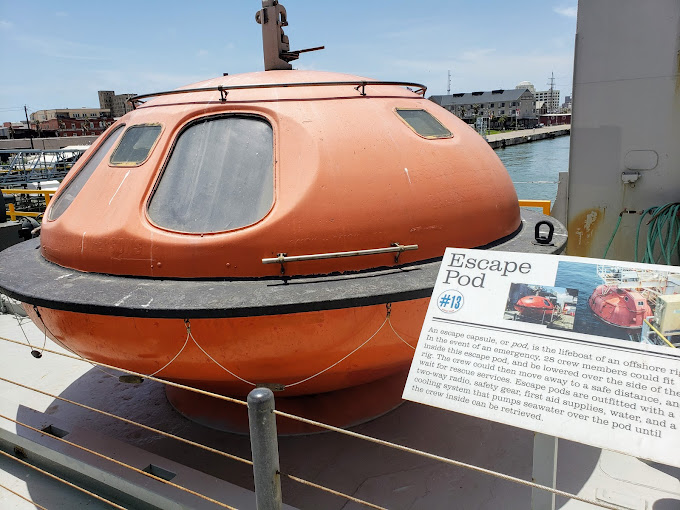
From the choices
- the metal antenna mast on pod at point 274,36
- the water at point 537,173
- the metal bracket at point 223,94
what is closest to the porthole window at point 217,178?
the metal bracket at point 223,94

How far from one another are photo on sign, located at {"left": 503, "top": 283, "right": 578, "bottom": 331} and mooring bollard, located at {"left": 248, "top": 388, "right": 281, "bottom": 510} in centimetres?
96

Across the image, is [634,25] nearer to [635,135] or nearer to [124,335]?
[635,135]

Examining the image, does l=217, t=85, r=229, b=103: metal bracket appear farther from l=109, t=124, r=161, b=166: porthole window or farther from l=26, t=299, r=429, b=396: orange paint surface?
l=26, t=299, r=429, b=396: orange paint surface

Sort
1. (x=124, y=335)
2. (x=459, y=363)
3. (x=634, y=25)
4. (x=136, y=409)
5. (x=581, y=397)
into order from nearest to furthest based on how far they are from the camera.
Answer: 1. (x=581, y=397)
2. (x=459, y=363)
3. (x=124, y=335)
4. (x=136, y=409)
5. (x=634, y=25)

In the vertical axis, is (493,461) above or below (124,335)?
below

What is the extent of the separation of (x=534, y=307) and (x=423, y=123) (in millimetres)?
1936

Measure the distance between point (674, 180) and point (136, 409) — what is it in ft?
19.2

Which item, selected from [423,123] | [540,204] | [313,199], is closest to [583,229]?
[540,204]

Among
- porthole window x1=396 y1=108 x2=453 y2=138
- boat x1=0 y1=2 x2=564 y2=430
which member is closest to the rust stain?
boat x1=0 y1=2 x2=564 y2=430

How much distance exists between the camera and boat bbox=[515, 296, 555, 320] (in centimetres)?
199

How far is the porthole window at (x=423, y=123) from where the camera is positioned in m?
3.53

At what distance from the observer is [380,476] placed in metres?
3.38

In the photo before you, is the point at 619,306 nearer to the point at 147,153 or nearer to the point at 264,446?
the point at 264,446

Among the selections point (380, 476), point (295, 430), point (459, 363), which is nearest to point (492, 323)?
point (459, 363)
